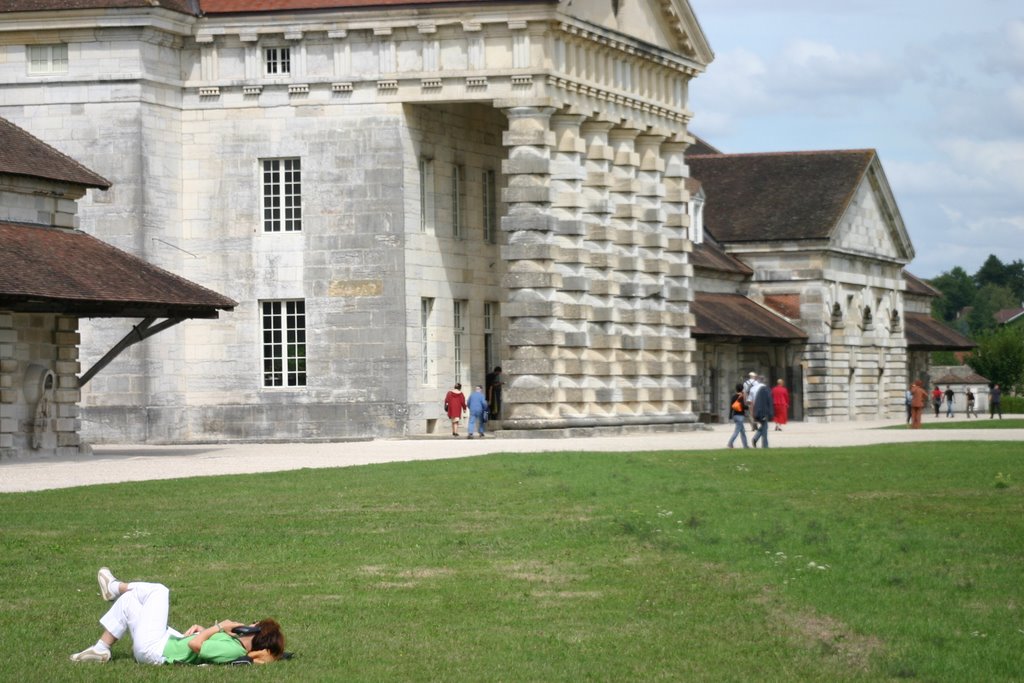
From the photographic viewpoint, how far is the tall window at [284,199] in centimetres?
5162

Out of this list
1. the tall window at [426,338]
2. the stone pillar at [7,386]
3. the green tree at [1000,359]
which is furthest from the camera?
the green tree at [1000,359]

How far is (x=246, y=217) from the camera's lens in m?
51.7

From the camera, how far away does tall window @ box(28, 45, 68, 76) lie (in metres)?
50.5

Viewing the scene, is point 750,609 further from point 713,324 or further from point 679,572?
point 713,324

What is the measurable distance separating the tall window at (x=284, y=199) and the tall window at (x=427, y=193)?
10.3ft

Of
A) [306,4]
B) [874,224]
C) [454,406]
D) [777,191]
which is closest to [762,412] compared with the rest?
[454,406]

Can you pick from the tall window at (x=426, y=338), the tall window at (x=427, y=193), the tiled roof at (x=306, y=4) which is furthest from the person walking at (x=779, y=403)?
the tiled roof at (x=306, y=4)

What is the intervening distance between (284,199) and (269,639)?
126ft

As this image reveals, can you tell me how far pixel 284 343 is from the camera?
51156mm

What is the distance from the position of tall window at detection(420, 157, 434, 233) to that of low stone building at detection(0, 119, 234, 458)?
12.3m

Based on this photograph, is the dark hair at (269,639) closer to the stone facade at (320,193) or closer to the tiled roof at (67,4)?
the stone facade at (320,193)

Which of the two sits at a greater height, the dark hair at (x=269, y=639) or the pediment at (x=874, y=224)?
the pediment at (x=874, y=224)

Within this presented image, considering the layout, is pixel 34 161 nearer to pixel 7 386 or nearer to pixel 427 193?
pixel 7 386

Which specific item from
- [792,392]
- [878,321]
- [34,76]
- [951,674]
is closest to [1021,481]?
[951,674]
